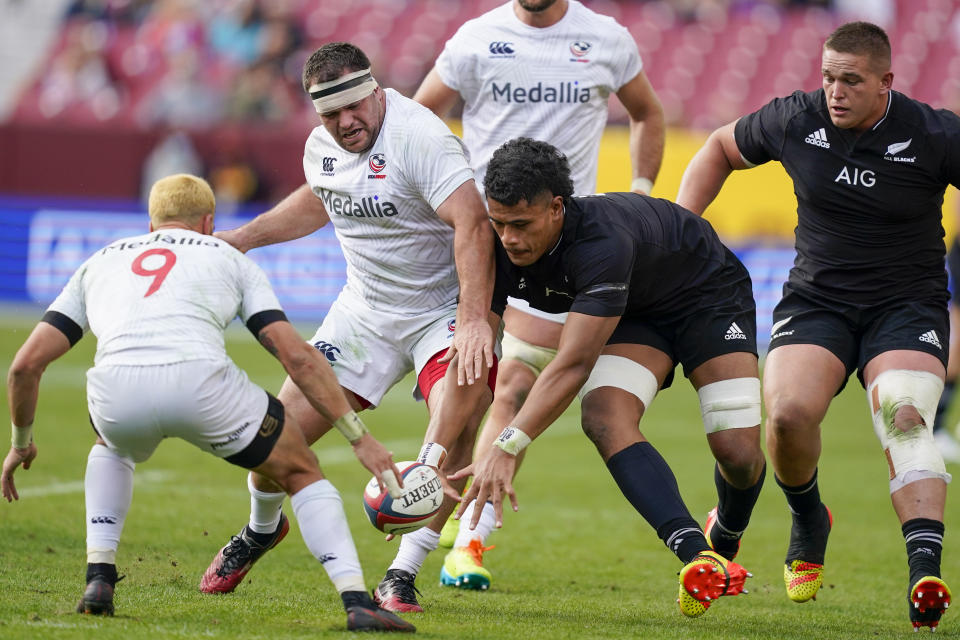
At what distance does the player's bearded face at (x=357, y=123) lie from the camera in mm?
5656

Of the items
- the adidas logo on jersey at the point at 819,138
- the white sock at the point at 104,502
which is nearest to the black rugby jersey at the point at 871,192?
the adidas logo on jersey at the point at 819,138

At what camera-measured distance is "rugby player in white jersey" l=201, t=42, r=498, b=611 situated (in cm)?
557

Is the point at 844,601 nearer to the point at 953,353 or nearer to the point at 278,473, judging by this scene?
the point at 278,473

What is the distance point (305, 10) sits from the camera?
23.8 metres

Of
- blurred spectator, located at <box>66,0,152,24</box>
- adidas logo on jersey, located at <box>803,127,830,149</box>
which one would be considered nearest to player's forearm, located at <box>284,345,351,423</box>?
adidas logo on jersey, located at <box>803,127,830,149</box>

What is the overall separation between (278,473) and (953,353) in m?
8.00

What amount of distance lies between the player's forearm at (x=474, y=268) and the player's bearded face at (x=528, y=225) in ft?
0.57

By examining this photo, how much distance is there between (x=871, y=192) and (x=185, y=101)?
16.3 metres

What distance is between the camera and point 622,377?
5.75 meters

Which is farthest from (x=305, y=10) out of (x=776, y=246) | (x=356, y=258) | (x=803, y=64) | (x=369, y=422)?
(x=356, y=258)

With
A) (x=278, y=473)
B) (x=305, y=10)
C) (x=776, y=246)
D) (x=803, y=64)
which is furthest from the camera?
(x=305, y=10)

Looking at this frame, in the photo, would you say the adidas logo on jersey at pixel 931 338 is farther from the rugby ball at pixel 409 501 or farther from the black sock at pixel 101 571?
the black sock at pixel 101 571

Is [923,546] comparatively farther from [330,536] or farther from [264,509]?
[264,509]

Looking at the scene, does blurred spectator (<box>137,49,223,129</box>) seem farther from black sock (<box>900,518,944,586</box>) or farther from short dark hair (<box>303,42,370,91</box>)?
black sock (<box>900,518,944,586</box>)
